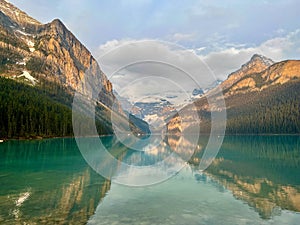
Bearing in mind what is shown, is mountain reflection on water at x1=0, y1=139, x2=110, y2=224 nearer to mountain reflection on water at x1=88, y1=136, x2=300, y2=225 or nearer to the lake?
the lake

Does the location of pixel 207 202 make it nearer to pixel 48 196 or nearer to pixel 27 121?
pixel 48 196

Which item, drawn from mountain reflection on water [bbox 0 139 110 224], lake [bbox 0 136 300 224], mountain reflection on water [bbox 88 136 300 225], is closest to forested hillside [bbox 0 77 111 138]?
mountain reflection on water [bbox 0 139 110 224]

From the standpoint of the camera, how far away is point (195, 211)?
1780 cm

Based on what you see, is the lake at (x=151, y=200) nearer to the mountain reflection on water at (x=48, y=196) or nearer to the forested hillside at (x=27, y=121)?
the mountain reflection on water at (x=48, y=196)

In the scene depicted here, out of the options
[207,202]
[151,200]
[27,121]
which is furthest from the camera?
[27,121]

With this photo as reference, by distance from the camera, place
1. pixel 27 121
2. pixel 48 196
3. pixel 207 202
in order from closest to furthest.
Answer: pixel 207 202
pixel 48 196
pixel 27 121

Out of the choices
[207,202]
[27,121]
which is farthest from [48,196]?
[27,121]

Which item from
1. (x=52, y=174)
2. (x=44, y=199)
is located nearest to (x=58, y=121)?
(x=52, y=174)

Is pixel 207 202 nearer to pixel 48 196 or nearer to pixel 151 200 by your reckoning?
pixel 151 200

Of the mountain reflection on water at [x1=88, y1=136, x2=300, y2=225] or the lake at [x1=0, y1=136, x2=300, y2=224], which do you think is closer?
the lake at [x1=0, y1=136, x2=300, y2=224]

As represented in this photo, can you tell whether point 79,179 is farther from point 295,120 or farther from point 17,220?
point 295,120

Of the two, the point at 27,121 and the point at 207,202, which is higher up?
the point at 27,121

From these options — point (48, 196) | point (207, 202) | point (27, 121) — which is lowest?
point (207, 202)

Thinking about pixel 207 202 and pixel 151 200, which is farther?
pixel 151 200
